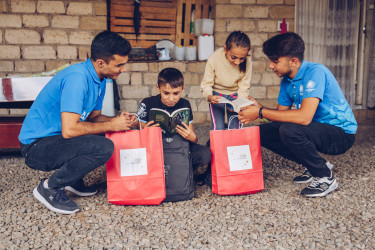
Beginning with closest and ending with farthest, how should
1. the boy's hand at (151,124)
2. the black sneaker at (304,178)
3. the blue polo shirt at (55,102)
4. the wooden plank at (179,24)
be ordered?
the blue polo shirt at (55,102)
the boy's hand at (151,124)
the black sneaker at (304,178)
the wooden plank at (179,24)

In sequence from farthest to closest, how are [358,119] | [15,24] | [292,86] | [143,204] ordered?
[358,119]
[15,24]
[292,86]
[143,204]

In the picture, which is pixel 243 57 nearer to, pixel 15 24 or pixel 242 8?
pixel 242 8

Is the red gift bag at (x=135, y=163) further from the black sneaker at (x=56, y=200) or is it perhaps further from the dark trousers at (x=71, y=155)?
the black sneaker at (x=56, y=200)

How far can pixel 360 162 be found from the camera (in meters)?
3.71

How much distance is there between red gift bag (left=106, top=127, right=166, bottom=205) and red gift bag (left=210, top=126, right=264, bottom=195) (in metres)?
0.43

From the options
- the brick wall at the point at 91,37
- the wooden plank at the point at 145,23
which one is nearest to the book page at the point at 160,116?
the brick wall at the point at 91,37

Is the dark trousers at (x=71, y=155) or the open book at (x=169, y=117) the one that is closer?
the dark trousers at (x=71, y=155)

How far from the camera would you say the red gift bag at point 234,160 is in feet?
8.68

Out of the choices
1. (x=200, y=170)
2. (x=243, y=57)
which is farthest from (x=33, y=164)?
(x=243, y=57)

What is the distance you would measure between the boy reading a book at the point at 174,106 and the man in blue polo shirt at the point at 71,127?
0.33 m

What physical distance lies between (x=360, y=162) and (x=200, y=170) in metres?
1.72

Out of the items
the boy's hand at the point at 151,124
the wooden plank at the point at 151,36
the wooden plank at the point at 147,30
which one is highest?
the wooden plank at the point at 147,30

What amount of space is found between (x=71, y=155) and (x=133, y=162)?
1.39 feet

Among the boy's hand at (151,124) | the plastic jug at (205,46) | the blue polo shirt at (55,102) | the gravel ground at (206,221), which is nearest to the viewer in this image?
the gravel ground at (206,221)
